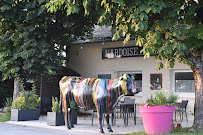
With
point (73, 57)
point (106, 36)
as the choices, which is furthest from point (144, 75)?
point (73, 57)

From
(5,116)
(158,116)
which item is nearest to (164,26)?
(158,116)

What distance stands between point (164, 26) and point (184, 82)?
6469 mm

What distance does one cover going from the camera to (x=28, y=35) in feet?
40.9

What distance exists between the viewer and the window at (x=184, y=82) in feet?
45.9

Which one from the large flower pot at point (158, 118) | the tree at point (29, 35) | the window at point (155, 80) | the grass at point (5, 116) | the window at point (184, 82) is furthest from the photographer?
the window at point (155, 80)

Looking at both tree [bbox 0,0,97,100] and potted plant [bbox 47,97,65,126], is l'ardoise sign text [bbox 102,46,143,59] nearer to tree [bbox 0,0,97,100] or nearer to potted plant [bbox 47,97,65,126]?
tree [bbox 0,0,97,100]

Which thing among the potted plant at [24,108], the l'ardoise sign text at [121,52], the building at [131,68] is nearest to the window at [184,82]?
the building at [131,68]

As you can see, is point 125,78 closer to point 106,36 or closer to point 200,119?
point 200,119

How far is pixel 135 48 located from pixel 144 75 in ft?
4.73

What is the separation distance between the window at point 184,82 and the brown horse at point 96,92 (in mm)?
5681

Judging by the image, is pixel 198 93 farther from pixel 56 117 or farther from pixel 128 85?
pixel 56 117

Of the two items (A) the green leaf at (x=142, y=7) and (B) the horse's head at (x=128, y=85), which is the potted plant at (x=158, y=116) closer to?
(B) the horse's head at (x=128, y=85)

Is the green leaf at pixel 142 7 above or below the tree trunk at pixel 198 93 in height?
above

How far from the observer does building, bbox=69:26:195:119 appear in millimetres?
14188
